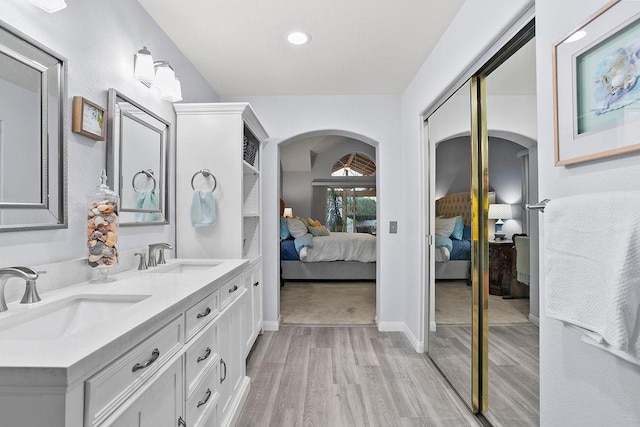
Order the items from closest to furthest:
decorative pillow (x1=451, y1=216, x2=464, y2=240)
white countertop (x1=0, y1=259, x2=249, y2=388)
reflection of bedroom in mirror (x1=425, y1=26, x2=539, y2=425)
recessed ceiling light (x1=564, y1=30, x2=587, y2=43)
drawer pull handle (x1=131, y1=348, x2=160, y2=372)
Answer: white countertop (x1=0, y1=259, x2=249, y2=388) → drawer pull handle (x1=131, y1=348, x2=160, y2=372) → recessed ceiling light (x1=564, y1=30, x2=587, y2=43) → reflection of bedroom in mirror (x1=425, y1=26, x2=539, y2=425) → decorative pillow (x1=451, y1=216, x2=464, y2=240)

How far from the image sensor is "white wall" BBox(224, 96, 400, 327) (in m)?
3.36

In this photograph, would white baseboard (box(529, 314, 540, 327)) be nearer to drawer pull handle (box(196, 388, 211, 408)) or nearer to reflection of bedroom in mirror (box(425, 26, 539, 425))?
reflection of bedroom in mirror (box(425, 26, 539, 425))

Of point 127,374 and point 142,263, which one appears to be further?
point 142,263

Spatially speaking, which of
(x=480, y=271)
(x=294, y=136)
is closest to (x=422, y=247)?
(x=480, y=271)

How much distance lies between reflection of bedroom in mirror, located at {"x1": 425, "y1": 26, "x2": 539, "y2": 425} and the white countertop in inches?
56.8

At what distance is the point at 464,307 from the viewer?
2111 millimetres

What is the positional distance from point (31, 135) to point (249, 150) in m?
1.77

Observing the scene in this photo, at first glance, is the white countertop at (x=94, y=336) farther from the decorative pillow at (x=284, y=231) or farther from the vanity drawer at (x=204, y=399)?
the decorative pillow at (x=284, y=231)

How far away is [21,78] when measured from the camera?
119cm

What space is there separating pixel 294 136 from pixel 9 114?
245 centimetres

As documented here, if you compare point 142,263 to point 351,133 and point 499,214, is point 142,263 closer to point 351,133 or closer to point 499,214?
point 499,214

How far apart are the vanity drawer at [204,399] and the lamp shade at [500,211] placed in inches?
63.2

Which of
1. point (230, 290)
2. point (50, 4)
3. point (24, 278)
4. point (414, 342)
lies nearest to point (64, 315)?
point (24, 278)

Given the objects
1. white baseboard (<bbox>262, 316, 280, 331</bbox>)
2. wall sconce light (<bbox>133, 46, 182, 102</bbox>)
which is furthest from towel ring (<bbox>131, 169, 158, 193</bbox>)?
white baseboard (<bbox>262, 316, 280, 331</bbox>)
